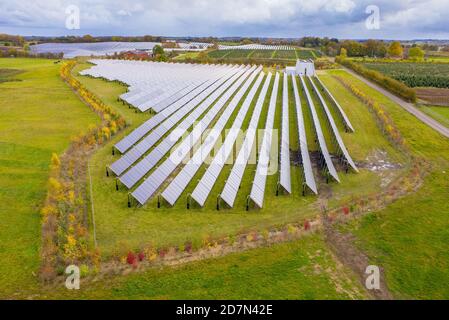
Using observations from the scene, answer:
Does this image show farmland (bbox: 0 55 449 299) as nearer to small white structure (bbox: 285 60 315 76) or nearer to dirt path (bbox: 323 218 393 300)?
dirt path (bbox: 323 218 393 300)

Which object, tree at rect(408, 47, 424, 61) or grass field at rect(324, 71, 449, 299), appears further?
tree at rect(408, 47, 424, 61)

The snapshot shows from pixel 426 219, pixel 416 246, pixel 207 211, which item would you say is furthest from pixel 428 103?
pixel 207 211

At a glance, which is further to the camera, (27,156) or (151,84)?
(151,84)

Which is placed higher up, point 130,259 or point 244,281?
point 130,259

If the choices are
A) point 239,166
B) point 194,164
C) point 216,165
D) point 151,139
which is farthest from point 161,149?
point 239,166

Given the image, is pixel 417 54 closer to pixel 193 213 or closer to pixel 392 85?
pixel 392 85

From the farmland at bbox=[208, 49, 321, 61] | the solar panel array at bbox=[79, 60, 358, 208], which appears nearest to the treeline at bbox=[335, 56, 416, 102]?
Result: the solar panel array at bbox=[79, 60, 358, 208]
